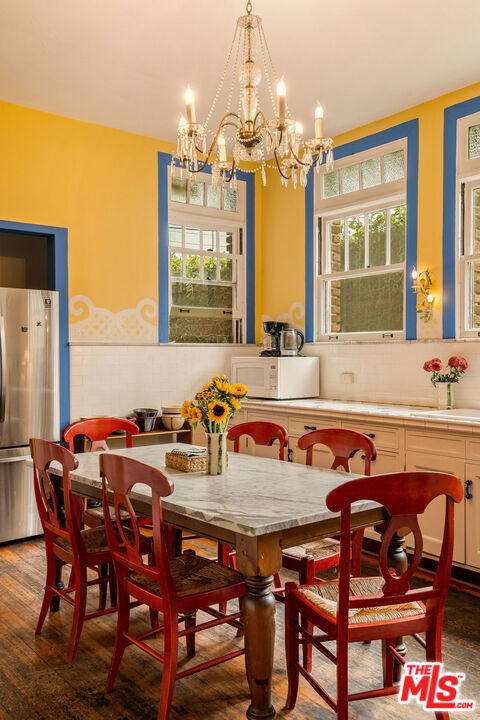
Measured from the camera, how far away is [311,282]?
557 cm

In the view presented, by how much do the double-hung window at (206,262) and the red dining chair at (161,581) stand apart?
326cm

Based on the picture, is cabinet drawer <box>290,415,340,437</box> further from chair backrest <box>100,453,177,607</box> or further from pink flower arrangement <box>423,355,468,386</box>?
chair backrest <box>100,453,177,607</box>

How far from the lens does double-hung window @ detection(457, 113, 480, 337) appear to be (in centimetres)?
429

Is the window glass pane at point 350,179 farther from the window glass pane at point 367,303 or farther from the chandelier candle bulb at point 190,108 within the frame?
the chandelier candle bulb at point 190,108

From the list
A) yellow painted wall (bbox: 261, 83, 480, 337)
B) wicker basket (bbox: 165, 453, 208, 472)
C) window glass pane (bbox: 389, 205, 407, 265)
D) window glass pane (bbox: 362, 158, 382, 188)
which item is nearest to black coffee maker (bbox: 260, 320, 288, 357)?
yellow painted wall (bbox: 261, 83, 480, 337)

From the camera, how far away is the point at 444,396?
171 inches

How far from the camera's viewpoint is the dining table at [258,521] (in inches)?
81.3

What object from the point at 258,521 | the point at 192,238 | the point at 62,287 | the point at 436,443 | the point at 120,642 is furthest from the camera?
the point at 192,238

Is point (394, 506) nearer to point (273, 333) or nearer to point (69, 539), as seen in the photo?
point (69, 539)

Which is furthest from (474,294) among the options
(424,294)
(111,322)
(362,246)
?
(111,322)

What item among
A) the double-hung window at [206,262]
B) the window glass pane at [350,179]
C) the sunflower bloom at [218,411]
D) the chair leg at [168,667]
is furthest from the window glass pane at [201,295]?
the chair leg at [168,667]

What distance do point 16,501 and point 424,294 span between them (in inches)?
132

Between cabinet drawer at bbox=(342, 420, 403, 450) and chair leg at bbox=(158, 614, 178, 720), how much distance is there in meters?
2.20

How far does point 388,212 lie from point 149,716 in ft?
13.0
